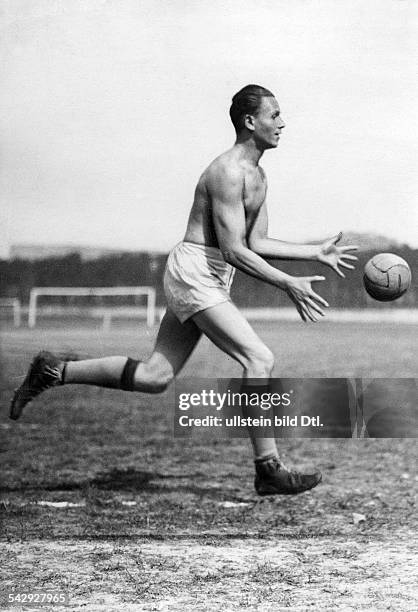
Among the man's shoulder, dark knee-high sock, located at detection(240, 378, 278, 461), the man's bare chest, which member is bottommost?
dark knee-high sock, located at detection(240, 378, 278, 461)

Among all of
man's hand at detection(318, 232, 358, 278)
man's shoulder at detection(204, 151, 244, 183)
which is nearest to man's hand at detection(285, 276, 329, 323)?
man's hand at detection(318, 232, 358, 278)

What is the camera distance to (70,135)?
6.89 metres

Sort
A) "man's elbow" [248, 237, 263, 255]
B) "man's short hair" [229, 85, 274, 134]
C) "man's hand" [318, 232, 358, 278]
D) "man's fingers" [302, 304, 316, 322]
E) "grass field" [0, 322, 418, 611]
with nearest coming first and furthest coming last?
"grass field" [0, 322, 418, 611] → "man's fingers" [302, 304, 316, 322] → "man's hand" [318, 232, 358, 278] → "man's elbow" [248, 237, 263, 255] → "man's short hair" [229, 85, 274, 134]

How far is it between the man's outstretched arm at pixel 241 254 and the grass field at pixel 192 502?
133 centimetres

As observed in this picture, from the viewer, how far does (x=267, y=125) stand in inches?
231

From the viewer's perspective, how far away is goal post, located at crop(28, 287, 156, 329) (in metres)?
7.40

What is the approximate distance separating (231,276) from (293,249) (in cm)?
41

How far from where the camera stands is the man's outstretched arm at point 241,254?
557 centimetres

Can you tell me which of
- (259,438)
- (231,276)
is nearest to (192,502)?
(259,438)

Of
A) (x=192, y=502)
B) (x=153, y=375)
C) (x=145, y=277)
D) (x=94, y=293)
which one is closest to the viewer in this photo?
(x=153, y=375)

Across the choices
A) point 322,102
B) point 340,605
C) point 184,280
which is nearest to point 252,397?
point 184,280

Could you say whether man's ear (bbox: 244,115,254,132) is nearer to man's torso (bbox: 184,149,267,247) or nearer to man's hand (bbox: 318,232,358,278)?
man's torso (bbox: 184,149,267,247)

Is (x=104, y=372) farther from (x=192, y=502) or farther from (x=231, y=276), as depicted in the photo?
(x=192, y=502)

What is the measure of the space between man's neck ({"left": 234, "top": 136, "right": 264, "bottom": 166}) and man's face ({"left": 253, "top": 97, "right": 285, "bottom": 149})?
0.04m
